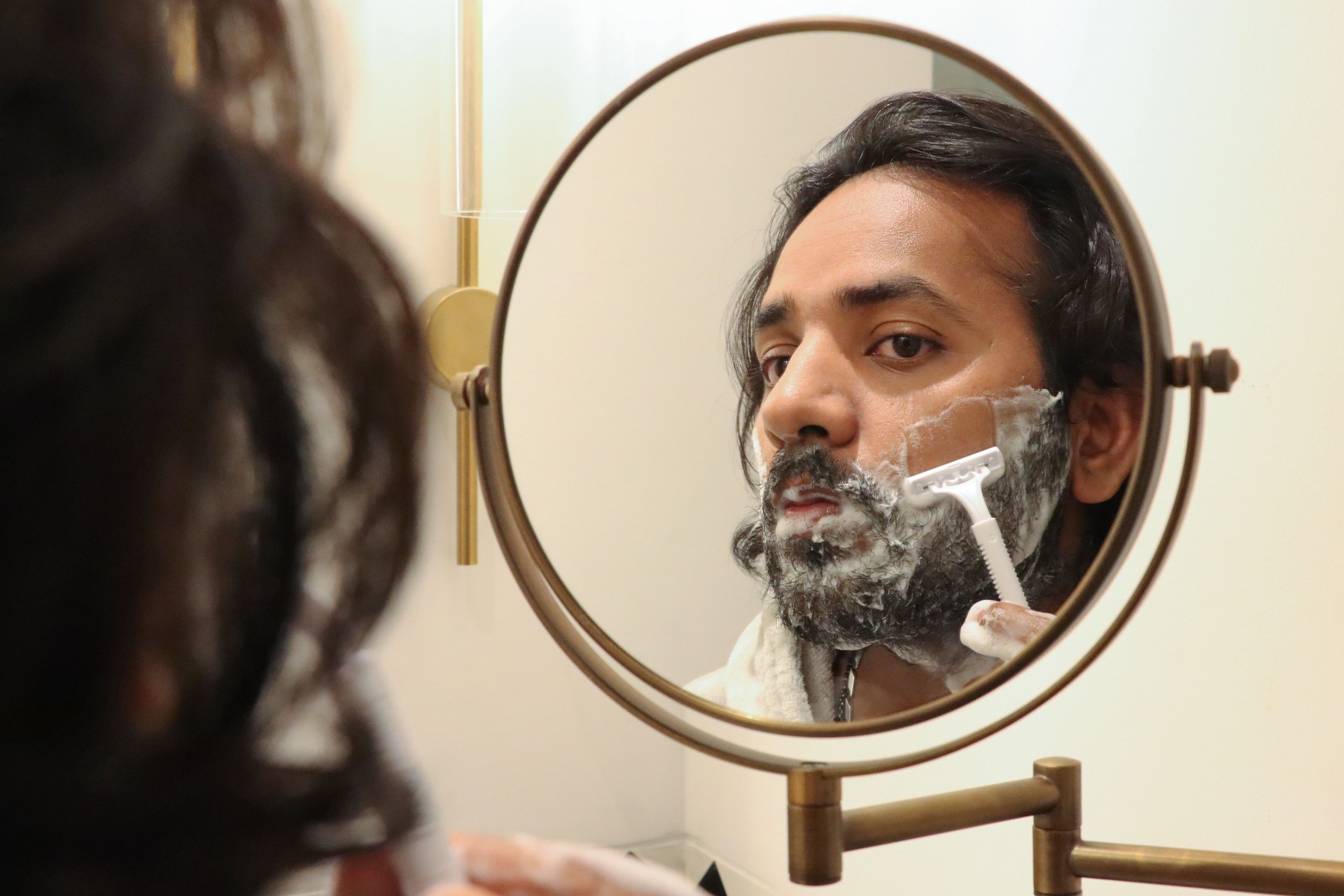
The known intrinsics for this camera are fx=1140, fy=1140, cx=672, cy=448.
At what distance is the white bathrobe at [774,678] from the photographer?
0.49 meters

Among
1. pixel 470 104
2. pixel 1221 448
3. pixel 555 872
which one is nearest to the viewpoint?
pixel 555 872

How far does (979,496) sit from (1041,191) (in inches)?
4.9

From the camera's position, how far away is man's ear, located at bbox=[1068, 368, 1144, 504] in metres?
0.45

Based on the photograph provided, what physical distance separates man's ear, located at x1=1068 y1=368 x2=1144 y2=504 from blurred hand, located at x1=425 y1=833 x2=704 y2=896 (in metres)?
0.24

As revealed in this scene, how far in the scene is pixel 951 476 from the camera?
46cm

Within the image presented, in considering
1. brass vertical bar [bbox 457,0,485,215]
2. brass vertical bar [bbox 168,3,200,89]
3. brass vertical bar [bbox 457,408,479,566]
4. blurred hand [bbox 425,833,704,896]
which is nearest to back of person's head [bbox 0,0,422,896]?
brass vertical bar [bbox 168,3,200,89]

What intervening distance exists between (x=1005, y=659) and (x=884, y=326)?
0.47 ft

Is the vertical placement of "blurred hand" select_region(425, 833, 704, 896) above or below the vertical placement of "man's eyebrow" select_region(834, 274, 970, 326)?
below

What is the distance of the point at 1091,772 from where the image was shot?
718mm

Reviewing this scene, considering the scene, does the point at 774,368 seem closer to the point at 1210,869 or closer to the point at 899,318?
the point at 899,318

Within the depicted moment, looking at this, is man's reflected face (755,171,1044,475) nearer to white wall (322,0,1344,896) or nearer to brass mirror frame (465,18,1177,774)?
brass mirror frame (465,18,1177,774)

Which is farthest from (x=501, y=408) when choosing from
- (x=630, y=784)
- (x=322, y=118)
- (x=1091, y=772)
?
(x=630, y=784)

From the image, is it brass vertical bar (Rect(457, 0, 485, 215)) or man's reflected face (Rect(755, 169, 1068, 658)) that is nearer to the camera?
man's reflected face (Rect(755, 169, 1068, 658))

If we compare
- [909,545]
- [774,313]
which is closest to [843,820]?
[909,545]
